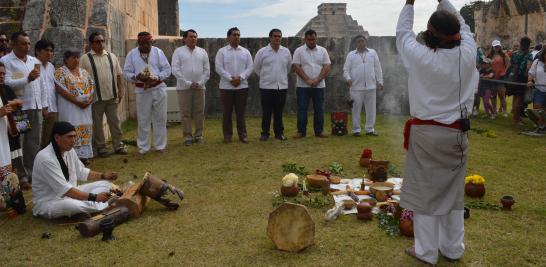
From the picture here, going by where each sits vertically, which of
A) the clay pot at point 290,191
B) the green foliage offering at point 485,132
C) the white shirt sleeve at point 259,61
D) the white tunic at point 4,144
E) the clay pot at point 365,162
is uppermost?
the white shirt sleeve at point 259,61

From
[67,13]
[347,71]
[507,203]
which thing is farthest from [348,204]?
[67,13]

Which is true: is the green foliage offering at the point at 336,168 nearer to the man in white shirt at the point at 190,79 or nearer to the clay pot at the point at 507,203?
the clay pot at the point at 507,203

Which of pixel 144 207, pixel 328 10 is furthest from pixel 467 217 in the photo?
pixel 328 10

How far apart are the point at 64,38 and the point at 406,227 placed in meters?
6.02

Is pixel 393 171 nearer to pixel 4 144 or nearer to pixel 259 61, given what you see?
pixel 259 61

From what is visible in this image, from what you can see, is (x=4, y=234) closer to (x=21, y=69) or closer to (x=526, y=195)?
(x=21, y=69)

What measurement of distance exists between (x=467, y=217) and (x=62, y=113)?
5464 millimetres

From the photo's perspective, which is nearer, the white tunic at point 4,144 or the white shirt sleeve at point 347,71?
the white tunic at point 4,144

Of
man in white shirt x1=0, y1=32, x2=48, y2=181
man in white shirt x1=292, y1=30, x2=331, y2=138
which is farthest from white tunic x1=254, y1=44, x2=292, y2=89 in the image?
man in white shirt x1=0, y1=32, x2=48, y2=181

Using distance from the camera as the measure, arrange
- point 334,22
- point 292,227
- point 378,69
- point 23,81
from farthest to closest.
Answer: point 334,22, point 378,69, point 23,81, point 292,227

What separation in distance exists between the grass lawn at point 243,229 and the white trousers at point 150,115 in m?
0.52

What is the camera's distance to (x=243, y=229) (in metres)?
4.54

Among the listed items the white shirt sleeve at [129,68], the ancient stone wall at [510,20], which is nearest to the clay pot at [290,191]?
the white shirt sleeve at [129,68]

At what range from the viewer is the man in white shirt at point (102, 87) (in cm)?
740
